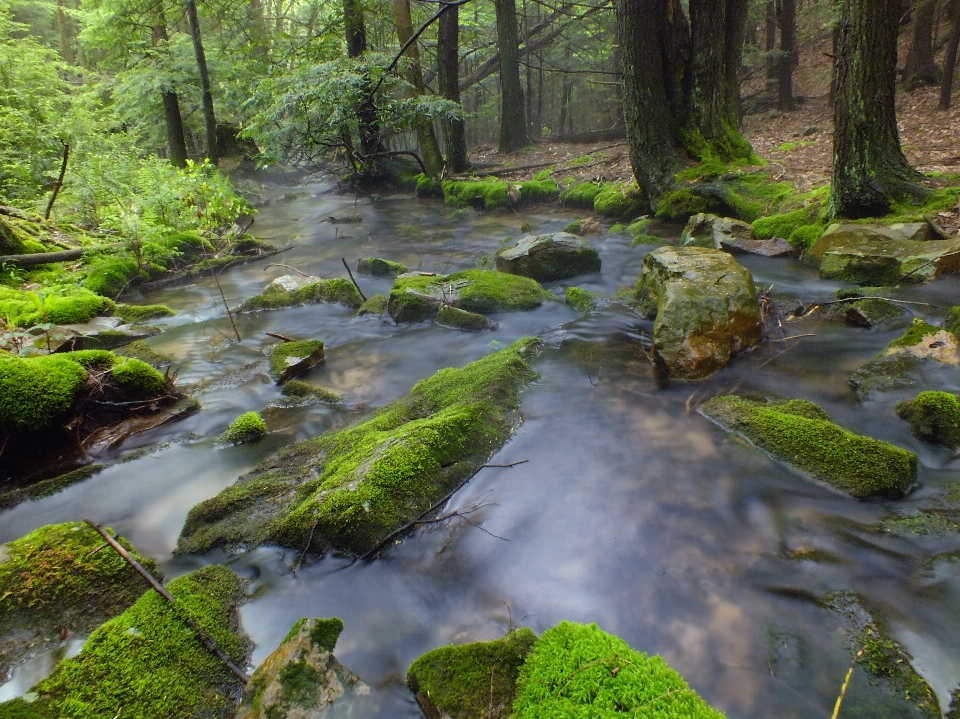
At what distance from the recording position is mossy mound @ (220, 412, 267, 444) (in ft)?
15.8

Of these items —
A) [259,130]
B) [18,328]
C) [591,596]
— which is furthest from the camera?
[259,130]

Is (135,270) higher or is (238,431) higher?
(135,270)

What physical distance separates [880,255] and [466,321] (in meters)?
5.34

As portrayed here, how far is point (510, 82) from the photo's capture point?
64.8ft

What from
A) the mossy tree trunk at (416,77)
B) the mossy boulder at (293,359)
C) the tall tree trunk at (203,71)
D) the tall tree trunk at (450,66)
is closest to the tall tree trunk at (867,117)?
the mossy boulder at (293,359)

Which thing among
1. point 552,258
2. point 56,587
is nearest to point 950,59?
point 552,258

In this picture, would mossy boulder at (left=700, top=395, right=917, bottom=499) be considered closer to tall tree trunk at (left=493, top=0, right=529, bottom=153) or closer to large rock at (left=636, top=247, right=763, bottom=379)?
large rock at (left=636, top=247, right=763, bottom=379)

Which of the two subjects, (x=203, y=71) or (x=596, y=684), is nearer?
(x=596, y=684)

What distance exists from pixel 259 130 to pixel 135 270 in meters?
6.15

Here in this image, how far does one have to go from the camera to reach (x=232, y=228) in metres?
12.9

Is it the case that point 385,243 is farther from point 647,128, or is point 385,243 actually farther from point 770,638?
point 770,638

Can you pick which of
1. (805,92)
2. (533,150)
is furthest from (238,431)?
(805,92)

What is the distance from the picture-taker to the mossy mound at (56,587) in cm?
259

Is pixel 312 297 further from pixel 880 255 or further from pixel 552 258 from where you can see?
pixel 880 255
